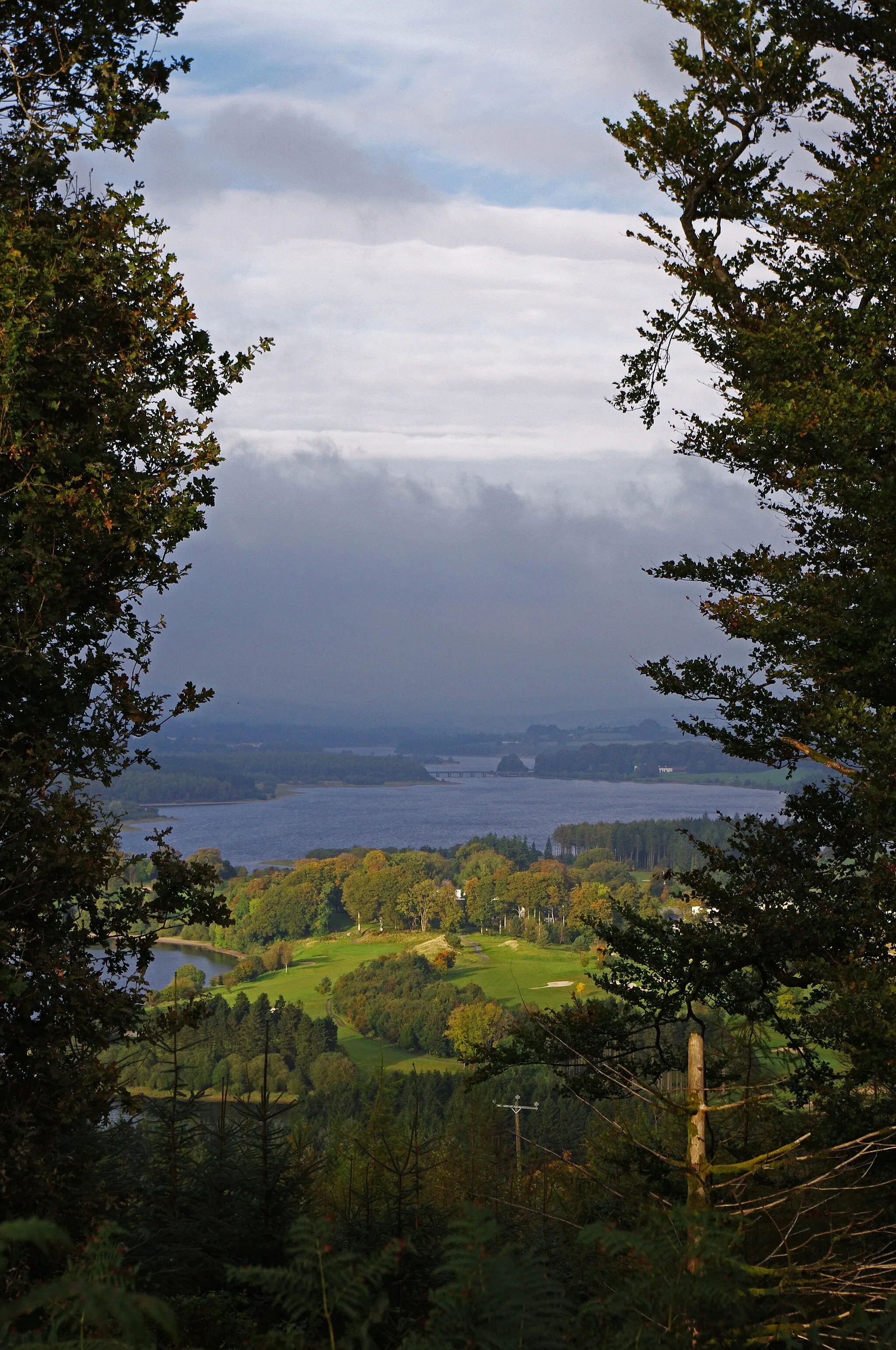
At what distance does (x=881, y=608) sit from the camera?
828cm

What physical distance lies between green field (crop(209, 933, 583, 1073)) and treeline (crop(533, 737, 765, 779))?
88.1 metres

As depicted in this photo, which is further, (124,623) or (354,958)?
(354,958)

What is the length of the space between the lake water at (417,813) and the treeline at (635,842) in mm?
5961

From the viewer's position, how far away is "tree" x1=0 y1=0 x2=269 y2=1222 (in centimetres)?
615

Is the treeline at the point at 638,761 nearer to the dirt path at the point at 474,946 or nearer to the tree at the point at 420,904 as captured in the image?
the tree at the point at 420,904

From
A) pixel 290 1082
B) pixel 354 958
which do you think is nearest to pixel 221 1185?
pixel 290 1082

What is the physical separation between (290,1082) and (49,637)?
1075 inches

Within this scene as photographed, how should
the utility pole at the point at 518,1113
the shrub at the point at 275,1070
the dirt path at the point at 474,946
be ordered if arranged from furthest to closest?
the dirt path at the point at 474,946
the shrub at the point at 275,1070
the utility pole at the point at 518,1113

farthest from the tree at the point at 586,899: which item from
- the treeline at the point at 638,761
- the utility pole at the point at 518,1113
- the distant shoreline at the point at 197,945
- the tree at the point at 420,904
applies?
the treeline at the point at 638,761

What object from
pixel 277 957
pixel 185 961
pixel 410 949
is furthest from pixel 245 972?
pixel 410 949

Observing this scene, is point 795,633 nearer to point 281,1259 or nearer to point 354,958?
point 281,1259

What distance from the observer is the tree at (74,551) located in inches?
242

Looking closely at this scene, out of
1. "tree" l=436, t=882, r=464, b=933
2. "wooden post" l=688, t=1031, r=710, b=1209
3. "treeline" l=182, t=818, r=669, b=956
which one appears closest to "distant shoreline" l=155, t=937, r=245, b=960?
"treeline" l=182, t=818, r=669, b=956

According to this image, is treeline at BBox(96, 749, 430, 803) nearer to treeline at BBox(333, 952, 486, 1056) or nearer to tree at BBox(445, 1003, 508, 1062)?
treeline at BBox(333, 952, 486, 1056)
